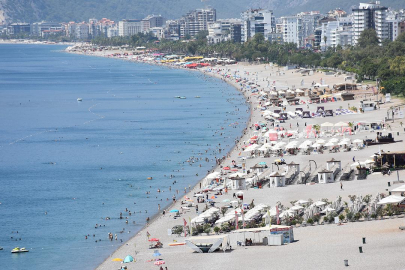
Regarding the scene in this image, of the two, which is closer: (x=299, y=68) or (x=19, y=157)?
(x=19, y=157)

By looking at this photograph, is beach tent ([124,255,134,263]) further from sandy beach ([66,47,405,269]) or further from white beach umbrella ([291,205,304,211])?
white beach umbrella ([291,205,304,211])

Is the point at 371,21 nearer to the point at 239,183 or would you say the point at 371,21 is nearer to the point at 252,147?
Answer: the point at 252,147

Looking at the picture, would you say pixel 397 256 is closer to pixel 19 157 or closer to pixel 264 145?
pixel 264 145

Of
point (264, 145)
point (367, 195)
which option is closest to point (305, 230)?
Result: point (367, 195)

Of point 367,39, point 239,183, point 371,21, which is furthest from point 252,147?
point 371,21

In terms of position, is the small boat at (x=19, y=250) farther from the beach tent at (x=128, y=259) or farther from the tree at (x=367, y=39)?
the tree at (x=367, y=39)

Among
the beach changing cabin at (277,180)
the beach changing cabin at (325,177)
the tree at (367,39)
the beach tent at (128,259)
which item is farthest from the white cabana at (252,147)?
the tree at (367,39)
